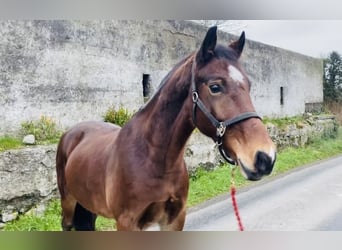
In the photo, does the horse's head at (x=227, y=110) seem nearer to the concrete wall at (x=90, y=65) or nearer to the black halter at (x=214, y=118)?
the black halter at (x=214, y=118)

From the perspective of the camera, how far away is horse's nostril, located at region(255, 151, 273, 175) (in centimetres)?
126

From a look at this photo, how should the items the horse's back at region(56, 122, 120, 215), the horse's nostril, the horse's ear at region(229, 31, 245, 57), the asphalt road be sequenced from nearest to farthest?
1. the horse's nostril
2. the horse's ear at region(229, 31, 245, 57)
3. the horse's back at region(56, 122, 120, 215)
4. the asphalt road

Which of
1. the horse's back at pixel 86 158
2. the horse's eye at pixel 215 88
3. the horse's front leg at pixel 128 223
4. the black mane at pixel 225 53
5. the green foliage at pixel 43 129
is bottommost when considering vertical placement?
the horse's front leg at pixel 128 223

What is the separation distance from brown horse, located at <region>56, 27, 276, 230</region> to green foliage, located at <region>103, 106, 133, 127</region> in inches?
3.5

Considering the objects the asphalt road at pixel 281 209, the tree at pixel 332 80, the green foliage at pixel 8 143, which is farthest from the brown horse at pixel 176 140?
the tree at pixel 332 80

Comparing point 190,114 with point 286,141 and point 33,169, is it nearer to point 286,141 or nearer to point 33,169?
point 286,141

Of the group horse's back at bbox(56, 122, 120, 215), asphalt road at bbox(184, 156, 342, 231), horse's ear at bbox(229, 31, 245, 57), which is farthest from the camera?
asphalt road at bbox(184, 156, 342, 231)

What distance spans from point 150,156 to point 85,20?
68 centimetres

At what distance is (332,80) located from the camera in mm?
1776

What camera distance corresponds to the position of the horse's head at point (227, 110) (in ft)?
4.17

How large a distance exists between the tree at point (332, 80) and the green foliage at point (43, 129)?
3.72 feet

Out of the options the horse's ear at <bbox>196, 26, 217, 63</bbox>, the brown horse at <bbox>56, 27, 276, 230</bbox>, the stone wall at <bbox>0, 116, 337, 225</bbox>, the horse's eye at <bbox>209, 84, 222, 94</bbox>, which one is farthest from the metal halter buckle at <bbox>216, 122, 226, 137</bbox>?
the stone wall at <bbox>0, 116, 337, 225</bbox>

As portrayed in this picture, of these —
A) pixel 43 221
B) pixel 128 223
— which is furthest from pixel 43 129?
pixel 128 223

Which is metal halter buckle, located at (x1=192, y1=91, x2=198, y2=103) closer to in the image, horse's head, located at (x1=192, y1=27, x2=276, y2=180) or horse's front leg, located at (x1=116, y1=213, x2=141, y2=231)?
horse's head, located at (x1=192, y1=27, x2=276, y2=180)
